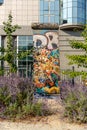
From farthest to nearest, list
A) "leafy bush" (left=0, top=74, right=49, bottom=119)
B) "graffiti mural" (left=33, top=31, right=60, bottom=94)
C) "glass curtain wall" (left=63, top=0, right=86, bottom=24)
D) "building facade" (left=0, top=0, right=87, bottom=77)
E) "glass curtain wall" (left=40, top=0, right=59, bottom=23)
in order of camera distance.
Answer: "glass curtain wall" (left=63, top=0, right=86, bottom=24), "building facade" (left=0, top=0, right=87, bottom=77), "glass curtain wall" (left=40, top=0, right=59, bottom=23), "graffiti mural" (left=33, top=31, right=60, bottom=94), "leafy bush" (left=0, top=74, right=49, bottom=119)

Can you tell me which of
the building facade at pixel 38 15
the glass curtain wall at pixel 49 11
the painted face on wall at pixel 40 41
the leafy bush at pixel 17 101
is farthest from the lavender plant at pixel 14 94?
the glass curtain wall at pixel 49 11

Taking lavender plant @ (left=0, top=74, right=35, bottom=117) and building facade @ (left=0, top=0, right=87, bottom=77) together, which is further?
building facade @ (left=0, top=0, right=87, bottom=77)

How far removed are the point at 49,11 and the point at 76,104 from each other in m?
14.4

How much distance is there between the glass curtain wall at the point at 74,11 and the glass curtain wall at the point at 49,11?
934 millimetres

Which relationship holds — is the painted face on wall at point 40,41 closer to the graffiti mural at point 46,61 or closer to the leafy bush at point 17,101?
the graffiti mural at point 46,61

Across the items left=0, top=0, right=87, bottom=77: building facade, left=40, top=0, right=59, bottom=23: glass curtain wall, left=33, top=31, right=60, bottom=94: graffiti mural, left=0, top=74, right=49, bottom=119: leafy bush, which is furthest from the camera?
left=0, top=0, right=87, bottom=77: building facade

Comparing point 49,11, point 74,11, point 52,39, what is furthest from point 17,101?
point 74,11

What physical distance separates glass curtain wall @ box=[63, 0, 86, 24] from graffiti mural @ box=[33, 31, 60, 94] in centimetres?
519

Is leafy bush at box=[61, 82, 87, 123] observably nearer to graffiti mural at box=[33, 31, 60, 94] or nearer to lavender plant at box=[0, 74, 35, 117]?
lavender plant at box=[0, 74, 35, 117]

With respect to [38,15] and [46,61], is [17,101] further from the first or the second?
[38,15]

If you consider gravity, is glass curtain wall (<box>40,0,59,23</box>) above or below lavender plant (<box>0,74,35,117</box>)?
above

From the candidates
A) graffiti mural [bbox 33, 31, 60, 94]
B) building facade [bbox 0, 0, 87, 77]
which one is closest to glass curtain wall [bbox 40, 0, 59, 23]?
building facade [bbox 0, 0, 87, 77]

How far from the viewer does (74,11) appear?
23.9 meters

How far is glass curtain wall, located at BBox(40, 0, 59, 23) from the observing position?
22.9m
